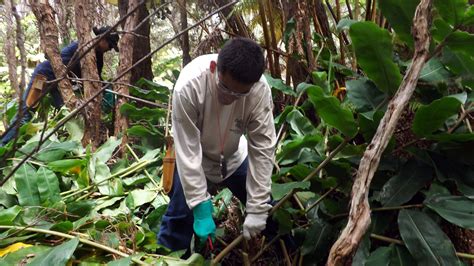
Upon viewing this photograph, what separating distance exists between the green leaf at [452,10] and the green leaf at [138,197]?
2.00m

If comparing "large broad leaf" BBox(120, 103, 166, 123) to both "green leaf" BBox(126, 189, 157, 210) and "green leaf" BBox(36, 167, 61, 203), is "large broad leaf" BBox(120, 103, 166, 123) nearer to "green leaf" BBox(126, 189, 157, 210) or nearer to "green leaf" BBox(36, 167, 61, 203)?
"green leaf" BBox(126, 189, 157, 210)

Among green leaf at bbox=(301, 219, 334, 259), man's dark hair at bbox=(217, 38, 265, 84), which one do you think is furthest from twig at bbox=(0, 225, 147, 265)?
man's dark hair at bbox=(217, 38, 265, 84)

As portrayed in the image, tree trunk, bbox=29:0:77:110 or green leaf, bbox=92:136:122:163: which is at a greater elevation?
tree trunk, bbox=29:0:77:110

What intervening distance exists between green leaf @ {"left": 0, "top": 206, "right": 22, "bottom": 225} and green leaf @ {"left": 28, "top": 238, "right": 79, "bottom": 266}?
45 cm

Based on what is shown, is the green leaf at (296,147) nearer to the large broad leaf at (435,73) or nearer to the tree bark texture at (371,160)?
the large broad leaf at (435,73)

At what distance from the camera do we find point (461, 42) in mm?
2129

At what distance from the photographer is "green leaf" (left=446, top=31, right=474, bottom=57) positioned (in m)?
2.09

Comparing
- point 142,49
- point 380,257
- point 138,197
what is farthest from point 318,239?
point 142,49

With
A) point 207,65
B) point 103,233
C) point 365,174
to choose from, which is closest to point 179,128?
point 207,65

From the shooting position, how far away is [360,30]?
7.09 feet

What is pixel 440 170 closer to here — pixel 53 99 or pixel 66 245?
pixel 66 245

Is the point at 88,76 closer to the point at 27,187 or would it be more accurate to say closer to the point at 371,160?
the point at 27,187

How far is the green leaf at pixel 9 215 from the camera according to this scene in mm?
2412

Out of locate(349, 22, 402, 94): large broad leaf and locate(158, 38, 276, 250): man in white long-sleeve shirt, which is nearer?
locate(158, 38, 276, 250): man in white long-sleeve shirt
